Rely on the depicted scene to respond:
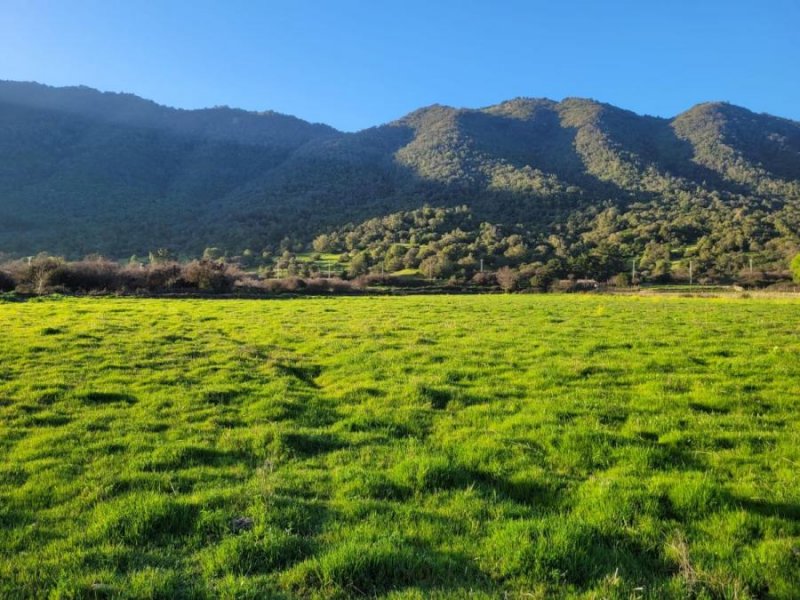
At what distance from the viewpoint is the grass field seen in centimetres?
446

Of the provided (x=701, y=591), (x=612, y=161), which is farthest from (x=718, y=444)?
(x=612, y=161)

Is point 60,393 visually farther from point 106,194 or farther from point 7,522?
point 106,194

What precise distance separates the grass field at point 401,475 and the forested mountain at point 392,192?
274 feet

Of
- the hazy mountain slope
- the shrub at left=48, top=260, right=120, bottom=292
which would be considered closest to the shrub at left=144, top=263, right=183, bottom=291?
the shrub at left=48, top=260, right=120, bottom=292

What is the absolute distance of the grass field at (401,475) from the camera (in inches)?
175

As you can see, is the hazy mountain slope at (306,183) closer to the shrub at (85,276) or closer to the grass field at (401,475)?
the shrub at (85,276)

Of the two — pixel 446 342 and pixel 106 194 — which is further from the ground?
pixel 106 194

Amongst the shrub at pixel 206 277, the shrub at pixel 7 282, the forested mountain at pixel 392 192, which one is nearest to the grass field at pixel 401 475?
the shrub at pixel 7 282

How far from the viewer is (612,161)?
578 ft

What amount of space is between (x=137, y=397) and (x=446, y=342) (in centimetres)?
1005

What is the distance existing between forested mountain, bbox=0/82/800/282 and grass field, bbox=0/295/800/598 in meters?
83.4

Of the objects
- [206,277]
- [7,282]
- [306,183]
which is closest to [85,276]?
[7,282]

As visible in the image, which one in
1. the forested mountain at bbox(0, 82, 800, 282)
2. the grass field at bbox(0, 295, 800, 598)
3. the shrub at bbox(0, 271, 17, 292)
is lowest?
the grass field at bbox(0, 295, 800, 598)

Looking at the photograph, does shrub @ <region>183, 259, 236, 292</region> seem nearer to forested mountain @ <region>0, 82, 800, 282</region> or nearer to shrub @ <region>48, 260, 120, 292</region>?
shrub @ <region>48, 260, 120, 292</region>
